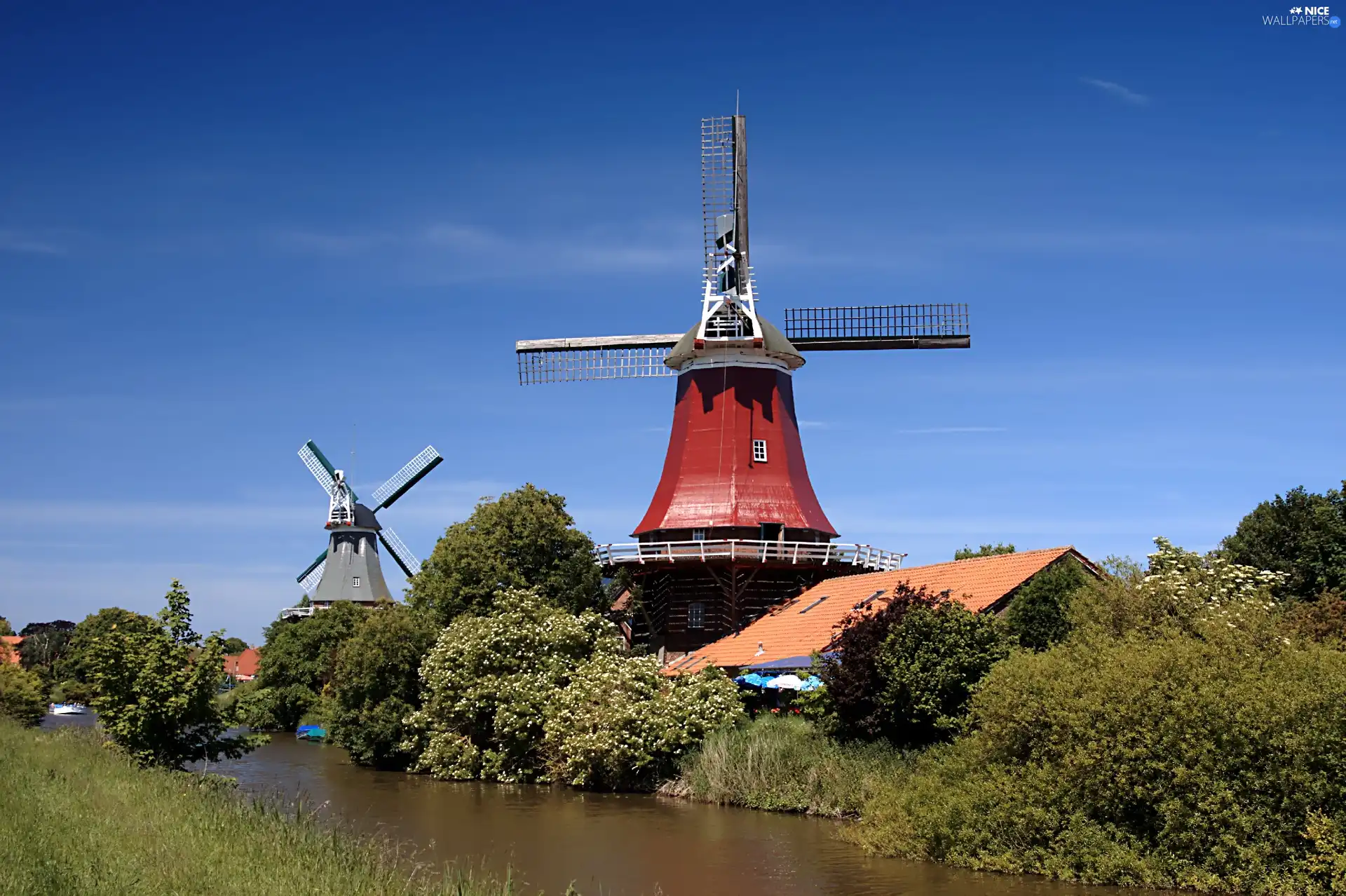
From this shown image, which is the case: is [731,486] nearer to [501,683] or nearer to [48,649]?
[501,683]

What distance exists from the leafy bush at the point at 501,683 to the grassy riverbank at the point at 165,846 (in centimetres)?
1121

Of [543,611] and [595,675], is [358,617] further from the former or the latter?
[595,675]

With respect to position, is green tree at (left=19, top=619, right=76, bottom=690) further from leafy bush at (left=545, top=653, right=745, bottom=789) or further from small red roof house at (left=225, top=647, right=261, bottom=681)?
leafy bush at (left=545, top=653, right=745, bottom=789)

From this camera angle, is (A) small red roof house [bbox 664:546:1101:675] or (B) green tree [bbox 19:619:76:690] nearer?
(A) small red roof house [bbox 664:546:1101:675]

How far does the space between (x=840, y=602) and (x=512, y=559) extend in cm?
919

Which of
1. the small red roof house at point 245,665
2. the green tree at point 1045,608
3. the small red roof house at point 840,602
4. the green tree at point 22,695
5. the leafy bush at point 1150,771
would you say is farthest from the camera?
the small red roof house at point 245,665

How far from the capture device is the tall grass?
21656 millimetres

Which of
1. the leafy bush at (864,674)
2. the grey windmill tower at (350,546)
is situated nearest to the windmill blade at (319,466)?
the grey windmill tower at (350,546)

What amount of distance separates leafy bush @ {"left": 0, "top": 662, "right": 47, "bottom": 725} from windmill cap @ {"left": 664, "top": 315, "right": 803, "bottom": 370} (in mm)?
21224

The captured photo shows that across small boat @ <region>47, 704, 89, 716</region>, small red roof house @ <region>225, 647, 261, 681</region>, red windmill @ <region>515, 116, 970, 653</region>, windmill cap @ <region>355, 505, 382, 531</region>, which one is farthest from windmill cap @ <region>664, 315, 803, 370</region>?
small red roof house @ <region>225, 647, 261, 681</region>

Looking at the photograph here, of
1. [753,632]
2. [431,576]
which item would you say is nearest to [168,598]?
[431,576]

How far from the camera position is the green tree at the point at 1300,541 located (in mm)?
26047

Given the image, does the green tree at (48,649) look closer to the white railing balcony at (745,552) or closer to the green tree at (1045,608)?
the white railing balcony at (745,552)

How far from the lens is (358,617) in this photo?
49.9 m
